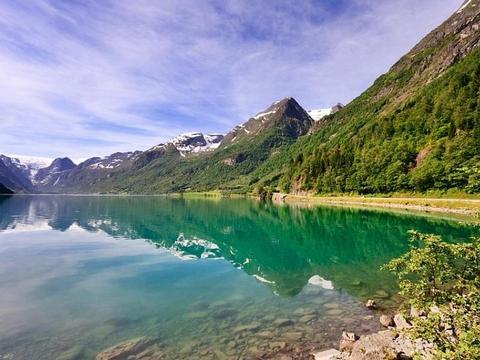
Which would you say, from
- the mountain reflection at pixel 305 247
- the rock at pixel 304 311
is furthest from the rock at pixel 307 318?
the mountain reflection at pixel 305 247

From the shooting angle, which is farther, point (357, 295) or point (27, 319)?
point (357, 295)

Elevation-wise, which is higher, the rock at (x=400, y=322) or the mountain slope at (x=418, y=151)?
the mountain slope at (x=418, y=151)

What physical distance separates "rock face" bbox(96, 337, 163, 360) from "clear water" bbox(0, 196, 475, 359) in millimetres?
404

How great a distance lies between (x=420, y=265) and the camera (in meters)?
15.0

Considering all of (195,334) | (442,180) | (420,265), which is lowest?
(195,334)

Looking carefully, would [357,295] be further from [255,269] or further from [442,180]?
[442,180]

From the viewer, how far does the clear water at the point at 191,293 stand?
20.0m

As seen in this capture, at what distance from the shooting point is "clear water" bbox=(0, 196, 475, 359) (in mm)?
19953

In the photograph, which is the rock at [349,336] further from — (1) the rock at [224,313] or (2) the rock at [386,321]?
(1) the rock at [224,313]

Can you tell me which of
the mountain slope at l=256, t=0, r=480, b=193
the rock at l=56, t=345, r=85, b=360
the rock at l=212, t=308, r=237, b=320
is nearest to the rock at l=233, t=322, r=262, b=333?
the rock at l=212, t=308, r=237, b=320

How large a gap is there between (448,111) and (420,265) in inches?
5645

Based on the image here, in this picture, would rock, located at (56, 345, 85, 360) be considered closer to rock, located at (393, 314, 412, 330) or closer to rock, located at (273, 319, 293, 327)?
rock, located at (273, 319, 293, 327)

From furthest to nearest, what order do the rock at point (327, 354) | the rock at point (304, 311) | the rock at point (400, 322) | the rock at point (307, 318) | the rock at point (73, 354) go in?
1. the rock at point (304, 311)
2. the rock at point (307, 318)
3. the rock at point (400, 322)
4. the rock at point (73, 354)
5. the rock at point (327, 354)

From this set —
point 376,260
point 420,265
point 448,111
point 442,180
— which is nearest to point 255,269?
point 376,260
